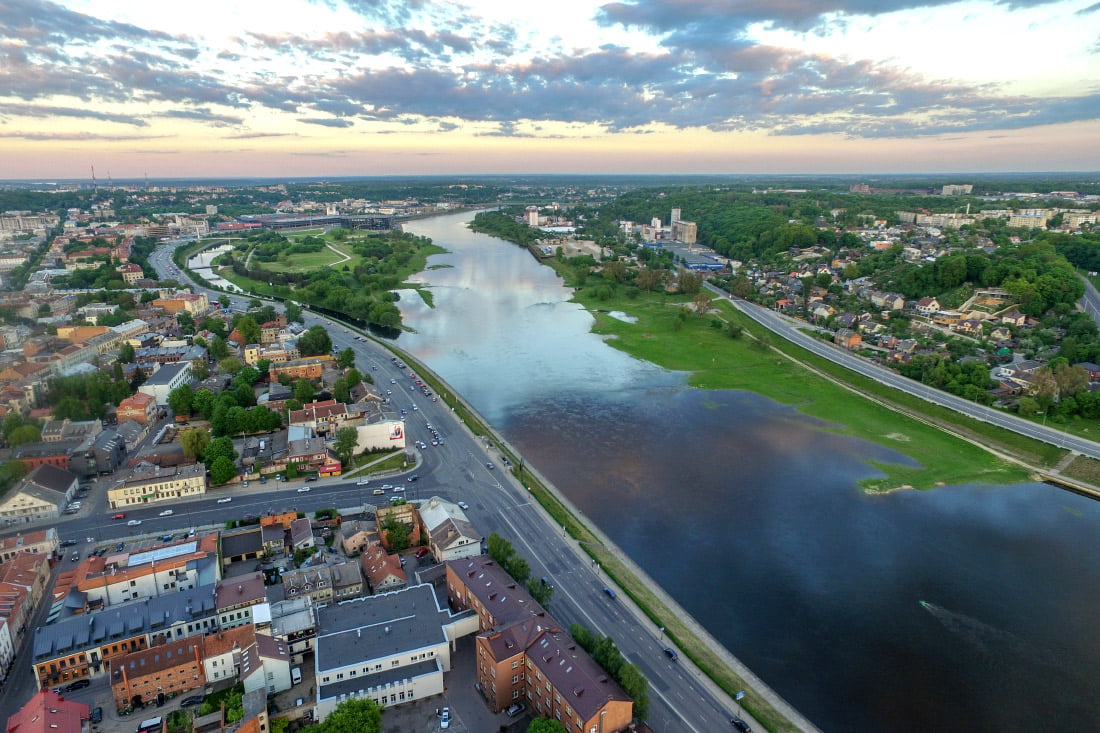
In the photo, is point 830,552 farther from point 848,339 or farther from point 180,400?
point 180,400

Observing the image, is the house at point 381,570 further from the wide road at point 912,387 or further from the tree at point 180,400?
the wide road at point 912,387

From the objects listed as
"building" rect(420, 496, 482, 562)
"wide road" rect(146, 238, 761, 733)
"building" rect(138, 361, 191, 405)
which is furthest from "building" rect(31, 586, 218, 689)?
"building" rect(138, 361, 191, 405)

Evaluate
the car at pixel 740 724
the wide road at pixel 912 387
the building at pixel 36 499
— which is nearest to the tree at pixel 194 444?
the building at pixel 36 499

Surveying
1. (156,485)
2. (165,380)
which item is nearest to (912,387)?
(156,485)

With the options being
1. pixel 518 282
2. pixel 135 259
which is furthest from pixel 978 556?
pixel 135 259

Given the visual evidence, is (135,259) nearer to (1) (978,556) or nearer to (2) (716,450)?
(2) (716,450)

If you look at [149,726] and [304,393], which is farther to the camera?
[304,393]

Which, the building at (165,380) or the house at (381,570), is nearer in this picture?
the house at (381,570)
